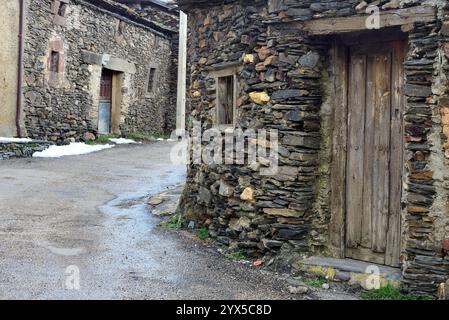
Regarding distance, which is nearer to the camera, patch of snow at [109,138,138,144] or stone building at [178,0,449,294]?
stone building at [178,0,449,294]

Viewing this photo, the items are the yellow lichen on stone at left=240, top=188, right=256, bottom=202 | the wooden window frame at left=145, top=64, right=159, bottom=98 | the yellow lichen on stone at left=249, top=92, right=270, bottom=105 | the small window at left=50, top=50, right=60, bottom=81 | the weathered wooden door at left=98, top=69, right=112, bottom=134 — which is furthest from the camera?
the wooden window frame at left=145, top=64, right=159, bottom=98

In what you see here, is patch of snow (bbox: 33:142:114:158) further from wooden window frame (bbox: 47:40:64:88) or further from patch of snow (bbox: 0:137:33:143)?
wooden window frame (bbox: 47:40:64:88)

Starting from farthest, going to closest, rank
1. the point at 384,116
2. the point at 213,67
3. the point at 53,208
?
1. the point at 53,208
2. the point at 213,67
3. the point at 384,116

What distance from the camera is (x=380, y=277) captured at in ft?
16.4

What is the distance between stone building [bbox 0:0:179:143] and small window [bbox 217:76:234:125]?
830cm

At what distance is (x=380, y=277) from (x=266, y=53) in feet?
8.51

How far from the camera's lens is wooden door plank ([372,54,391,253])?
17.6 ft

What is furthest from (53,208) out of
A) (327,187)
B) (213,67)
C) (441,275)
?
(441,275)

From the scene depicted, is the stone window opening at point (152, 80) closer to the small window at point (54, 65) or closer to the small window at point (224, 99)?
the small window at point (54, 65)

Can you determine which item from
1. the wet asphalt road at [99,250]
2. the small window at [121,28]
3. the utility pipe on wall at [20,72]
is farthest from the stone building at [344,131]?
the small window at [121,28]

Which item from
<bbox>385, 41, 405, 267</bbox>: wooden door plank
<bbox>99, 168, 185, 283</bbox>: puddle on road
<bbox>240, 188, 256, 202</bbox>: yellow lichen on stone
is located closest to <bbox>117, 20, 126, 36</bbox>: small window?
<bbox>99, 168, 185, 283</bbox>: puddle on road

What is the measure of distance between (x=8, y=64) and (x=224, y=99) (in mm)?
8425

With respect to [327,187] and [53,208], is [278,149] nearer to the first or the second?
[327,187]

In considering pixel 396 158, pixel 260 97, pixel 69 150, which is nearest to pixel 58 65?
pixel 69 150
